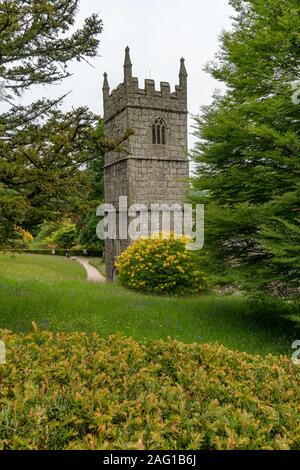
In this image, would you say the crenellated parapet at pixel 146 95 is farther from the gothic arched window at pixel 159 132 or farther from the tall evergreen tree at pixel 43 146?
the tall evergreen tree at pixel 43 146

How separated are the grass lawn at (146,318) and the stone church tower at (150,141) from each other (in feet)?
42.6

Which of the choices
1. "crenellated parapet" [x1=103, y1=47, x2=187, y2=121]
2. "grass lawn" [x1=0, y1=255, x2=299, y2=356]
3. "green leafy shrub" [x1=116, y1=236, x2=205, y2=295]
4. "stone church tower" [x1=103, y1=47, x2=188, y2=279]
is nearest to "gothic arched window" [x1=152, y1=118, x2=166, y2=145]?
"stone church tower" [x1=103, y1=47, x2=188, y2=279]

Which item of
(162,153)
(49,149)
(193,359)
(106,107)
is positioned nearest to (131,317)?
(49,149)

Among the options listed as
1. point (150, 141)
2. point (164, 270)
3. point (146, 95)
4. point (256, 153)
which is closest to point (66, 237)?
point (150, 141)

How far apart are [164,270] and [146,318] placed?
610 cm

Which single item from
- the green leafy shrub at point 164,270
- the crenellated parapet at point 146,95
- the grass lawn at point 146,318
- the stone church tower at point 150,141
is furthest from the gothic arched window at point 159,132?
the grass lawn at point 146,318

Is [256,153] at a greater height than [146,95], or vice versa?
[146,95]

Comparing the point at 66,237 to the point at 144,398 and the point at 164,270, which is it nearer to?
the point at 164,270

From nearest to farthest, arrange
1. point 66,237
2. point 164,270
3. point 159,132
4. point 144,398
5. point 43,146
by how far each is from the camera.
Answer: point 144,398
point 43,146
point 164,270
point 159,132
point 66,237

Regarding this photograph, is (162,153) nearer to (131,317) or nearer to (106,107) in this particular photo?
(106,107)

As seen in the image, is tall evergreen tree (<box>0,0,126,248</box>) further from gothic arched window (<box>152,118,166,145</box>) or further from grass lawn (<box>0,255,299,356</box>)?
gothic arched window (<box>152,118,166,145</box>)

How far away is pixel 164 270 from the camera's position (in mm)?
16062

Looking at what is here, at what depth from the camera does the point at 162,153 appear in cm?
2572

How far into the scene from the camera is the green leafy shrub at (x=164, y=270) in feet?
52.3
